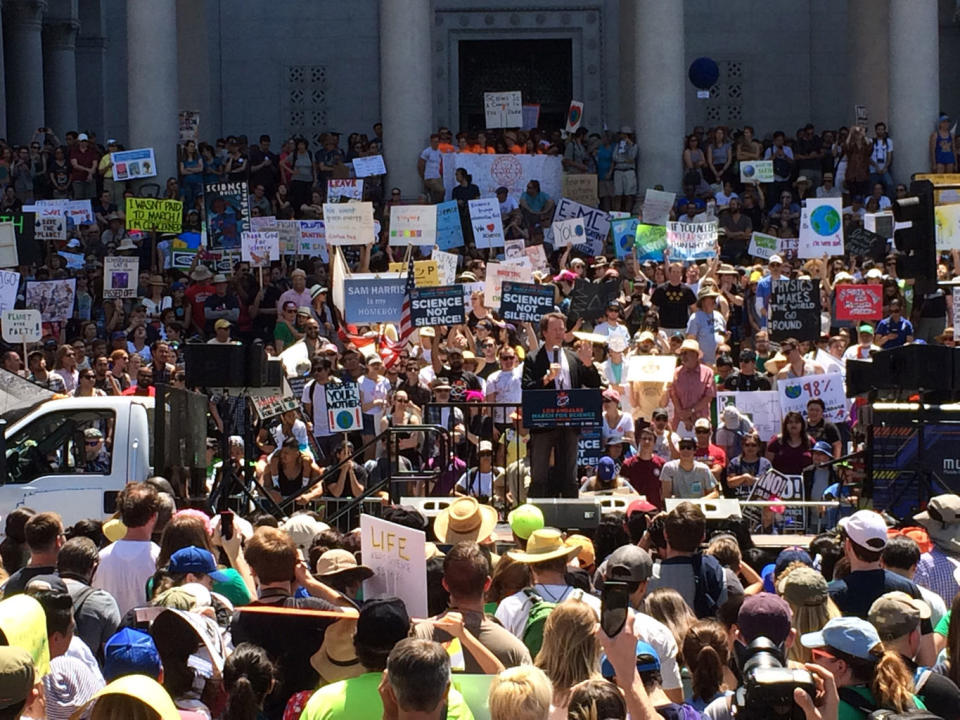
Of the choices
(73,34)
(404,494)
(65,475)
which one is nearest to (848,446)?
(404,494)

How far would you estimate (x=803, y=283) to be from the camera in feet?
69.8

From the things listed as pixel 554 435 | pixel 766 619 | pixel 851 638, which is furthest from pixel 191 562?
pixel 554 435

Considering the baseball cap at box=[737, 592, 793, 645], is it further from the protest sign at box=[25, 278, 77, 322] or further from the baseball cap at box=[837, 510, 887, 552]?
the protest sign at box=[25, 278, 77, 322]

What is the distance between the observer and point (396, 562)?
7.96 meters

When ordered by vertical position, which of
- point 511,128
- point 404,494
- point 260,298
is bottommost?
point 404,494

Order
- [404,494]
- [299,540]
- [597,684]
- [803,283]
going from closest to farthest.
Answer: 1. [597,684]
2. [299,540]
3. [404,494]
4. [803,283]

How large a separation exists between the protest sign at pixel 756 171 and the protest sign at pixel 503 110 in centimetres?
406

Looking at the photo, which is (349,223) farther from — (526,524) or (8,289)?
(526,524)

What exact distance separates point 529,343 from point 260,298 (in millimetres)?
5805

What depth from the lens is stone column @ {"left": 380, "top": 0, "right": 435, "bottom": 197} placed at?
29891mm

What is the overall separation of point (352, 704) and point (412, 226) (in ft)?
64.5

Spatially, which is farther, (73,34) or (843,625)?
(73,34)

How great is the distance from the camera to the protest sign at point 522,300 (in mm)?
20219

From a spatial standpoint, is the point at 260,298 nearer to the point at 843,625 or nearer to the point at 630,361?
the point at 630,361
